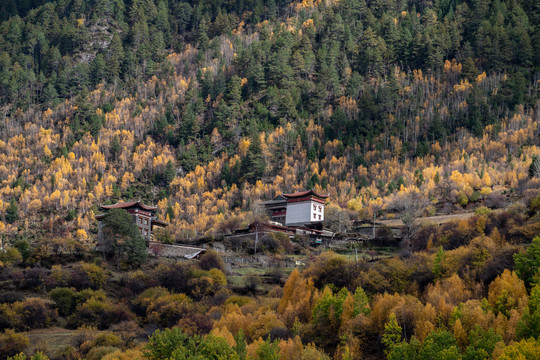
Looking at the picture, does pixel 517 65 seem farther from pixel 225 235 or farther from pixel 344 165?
pixel 225 235

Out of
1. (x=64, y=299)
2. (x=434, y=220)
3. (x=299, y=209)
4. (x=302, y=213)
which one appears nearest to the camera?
(x=64, y=299)

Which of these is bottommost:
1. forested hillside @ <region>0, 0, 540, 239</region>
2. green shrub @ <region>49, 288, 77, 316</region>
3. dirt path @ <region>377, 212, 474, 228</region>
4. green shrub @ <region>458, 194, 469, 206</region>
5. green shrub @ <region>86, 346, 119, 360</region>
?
green shrub @ <region>86, 346, 119, 360</region>

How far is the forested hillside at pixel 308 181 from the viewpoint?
61.5 metres

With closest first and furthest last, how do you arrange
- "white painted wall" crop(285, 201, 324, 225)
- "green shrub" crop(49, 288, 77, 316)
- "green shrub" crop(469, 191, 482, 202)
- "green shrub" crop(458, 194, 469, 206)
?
"green shrub" crop(49, 288, 77, 316), "green shrub" crop(458, 194, 469, 206), "green shrub" crop(469, 191, 482, 202), "white painted wall" crop(285, 201, 324, 225)

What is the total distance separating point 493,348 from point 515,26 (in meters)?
136

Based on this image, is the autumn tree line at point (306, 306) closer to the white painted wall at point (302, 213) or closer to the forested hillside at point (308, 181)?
the forested hillside at point (308, 181)

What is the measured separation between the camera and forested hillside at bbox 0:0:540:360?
202 ft

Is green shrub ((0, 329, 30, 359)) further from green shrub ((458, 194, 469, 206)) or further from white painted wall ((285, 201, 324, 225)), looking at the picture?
green shrub ((458, 194, 469, 206))

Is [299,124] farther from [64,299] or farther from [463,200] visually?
[64,299]

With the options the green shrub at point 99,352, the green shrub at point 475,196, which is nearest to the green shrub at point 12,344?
the green shrub at point 99,352

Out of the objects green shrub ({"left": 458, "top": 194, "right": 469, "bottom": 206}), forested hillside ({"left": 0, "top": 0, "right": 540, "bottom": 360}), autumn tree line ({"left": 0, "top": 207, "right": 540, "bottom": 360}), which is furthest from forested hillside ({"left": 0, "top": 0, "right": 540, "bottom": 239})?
autumn tree line ({"left": 0, "top": 207, "right": 540, "bottom": 360})

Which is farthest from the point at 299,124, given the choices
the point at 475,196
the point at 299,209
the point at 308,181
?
the point at 475,196

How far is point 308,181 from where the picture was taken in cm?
13525

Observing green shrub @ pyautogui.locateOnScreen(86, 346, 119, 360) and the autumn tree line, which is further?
green shrub @ pyautogui.locateOnScreen(86, 346, 119, 360)
